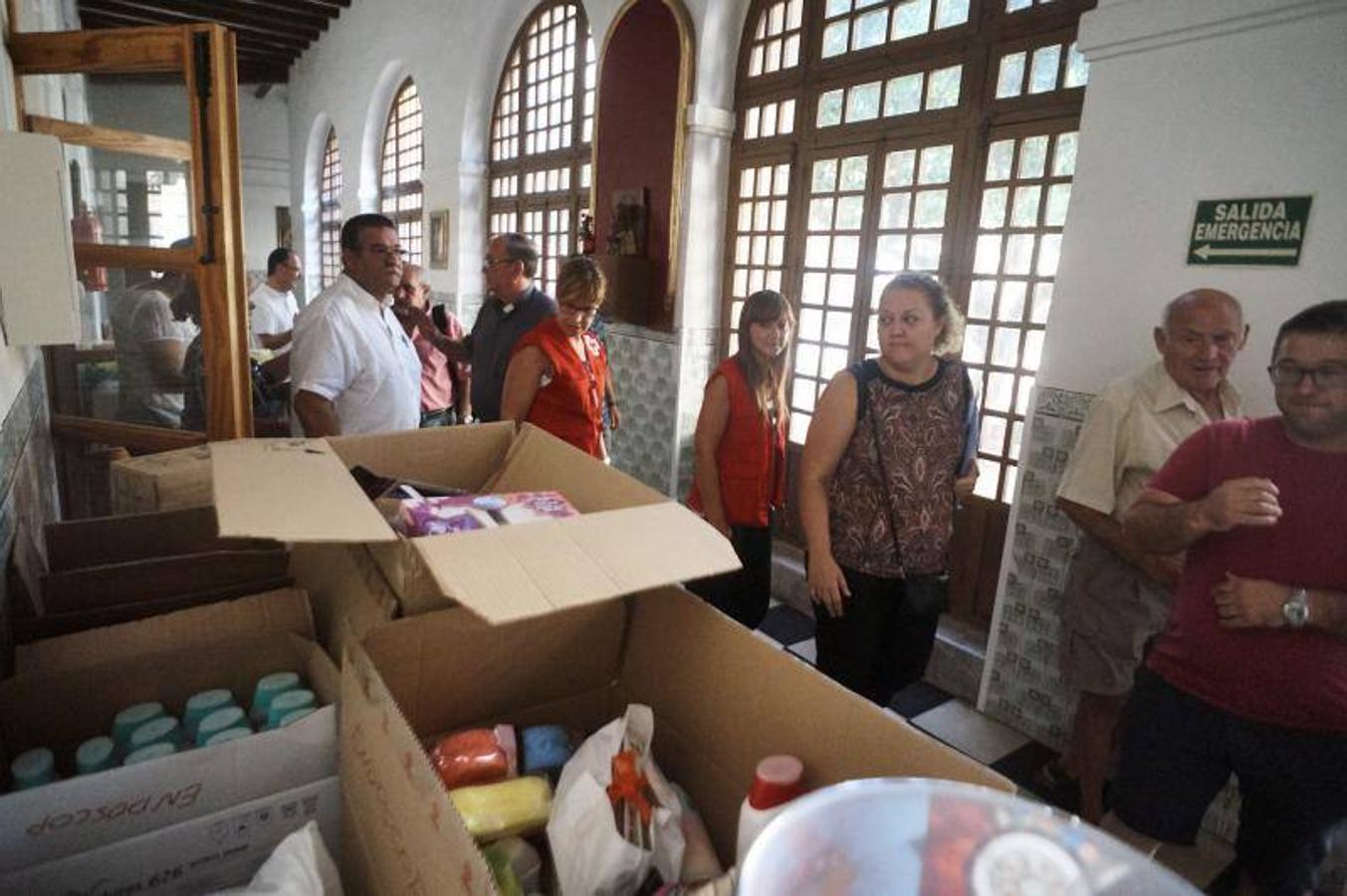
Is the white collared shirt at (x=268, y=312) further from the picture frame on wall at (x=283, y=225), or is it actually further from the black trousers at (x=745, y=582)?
the picture frame on wall at (x=283, y=225)

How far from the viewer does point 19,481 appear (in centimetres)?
→ 145

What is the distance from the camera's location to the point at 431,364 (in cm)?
370

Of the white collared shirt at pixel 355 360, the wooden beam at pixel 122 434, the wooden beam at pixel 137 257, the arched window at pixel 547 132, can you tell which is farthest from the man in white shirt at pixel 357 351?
the arched window at pixel 547 132

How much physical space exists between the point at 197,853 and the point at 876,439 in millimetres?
1435

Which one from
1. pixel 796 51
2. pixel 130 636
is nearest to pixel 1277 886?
pixel 130 636

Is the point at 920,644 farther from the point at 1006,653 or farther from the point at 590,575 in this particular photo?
the point at 590,575

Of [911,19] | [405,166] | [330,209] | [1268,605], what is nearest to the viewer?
[1268,605]

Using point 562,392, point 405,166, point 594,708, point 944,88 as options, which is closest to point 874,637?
point 594,708

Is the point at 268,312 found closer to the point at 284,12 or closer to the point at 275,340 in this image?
the point at 275,340

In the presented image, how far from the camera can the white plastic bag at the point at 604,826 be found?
0.72 meters

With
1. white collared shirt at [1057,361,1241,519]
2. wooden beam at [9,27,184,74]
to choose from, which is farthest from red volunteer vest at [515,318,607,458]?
white collared shirt at [1057,361,1241,519]

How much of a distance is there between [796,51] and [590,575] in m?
3.40

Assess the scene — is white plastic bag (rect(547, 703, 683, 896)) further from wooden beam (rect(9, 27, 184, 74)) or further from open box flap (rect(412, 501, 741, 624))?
wooden beam (rect(9, 27, 184, 74))

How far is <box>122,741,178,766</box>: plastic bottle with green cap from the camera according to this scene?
33.3 inches
